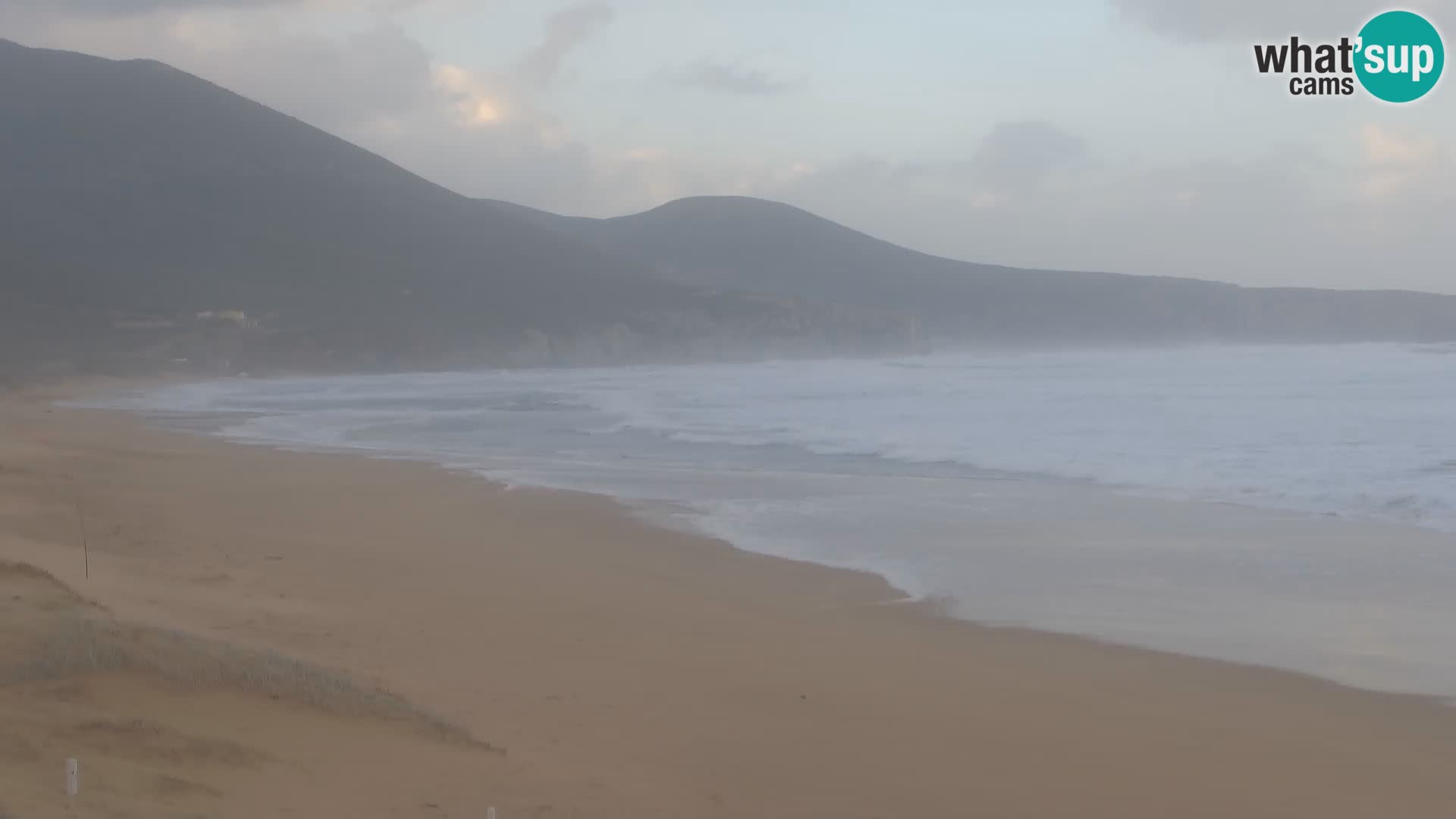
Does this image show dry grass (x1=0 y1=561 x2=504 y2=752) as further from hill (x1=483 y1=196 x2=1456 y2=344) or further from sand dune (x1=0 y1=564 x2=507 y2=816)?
hill (x1=483 y1=196 x2=1456 y2=344)

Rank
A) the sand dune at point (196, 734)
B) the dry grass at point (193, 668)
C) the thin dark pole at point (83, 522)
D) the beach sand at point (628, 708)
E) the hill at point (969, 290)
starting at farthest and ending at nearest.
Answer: the hill at point (969, 290) < the thin dark pole at point (83, 522) < the dry grass at point (193, 668) < the beach sand at point (628, 708) < the sand dune at point (196, 734)

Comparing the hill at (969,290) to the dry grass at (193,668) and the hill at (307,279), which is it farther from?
the dry grass at (193,668)

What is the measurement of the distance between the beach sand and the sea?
2.85ft

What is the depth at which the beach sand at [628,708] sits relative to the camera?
432cm

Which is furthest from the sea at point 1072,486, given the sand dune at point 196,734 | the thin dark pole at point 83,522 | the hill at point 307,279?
the hill at point 307,279

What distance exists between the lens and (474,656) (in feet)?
20.7

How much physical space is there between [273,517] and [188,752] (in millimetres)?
7631

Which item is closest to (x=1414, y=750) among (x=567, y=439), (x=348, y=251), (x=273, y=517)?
(x=273, y=517)

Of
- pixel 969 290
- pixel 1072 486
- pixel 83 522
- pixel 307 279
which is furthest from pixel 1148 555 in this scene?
pixel 969 290

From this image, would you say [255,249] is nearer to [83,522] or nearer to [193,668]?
[83,522]

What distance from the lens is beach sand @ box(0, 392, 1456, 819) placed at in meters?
4.32

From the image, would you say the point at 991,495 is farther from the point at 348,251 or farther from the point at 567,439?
the point at 348,251

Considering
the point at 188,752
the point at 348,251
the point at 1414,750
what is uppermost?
the point at 348,251

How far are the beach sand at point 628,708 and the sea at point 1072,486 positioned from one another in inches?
34.2
